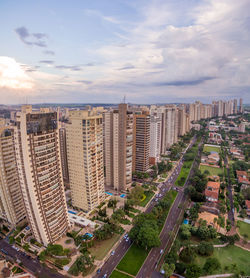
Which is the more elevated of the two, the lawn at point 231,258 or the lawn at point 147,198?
the lawn at point 147,198

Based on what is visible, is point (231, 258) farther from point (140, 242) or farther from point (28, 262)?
point (28, 262)

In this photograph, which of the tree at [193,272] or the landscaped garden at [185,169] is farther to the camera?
the landscaped garden at [185,169]

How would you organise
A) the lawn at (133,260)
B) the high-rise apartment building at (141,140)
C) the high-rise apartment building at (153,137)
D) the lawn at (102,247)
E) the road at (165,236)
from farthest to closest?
the high-rise apartment building at (153,137)
the high-rise apartment building at (141,140)
the lawn at (102,247)
the lawn at (133,260)
the road at (165,236)

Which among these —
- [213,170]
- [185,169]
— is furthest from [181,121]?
[213,170]

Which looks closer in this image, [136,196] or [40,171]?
[40,171]

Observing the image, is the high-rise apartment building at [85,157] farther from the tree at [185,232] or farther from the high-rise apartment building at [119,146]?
the tree at [185,232]

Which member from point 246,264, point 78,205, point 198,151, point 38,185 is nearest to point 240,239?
point 246,264

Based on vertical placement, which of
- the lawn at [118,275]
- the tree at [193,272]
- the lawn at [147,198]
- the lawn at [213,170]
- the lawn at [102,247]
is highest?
the lawn at [213,170]

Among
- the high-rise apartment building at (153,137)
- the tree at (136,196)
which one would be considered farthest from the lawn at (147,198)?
the high-rise apartment building at (153,137)
